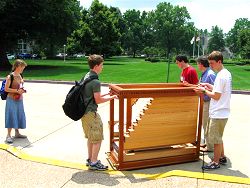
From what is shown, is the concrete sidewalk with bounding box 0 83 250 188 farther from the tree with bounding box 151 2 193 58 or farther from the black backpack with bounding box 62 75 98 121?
the tree with bounding box 151 2 193 58

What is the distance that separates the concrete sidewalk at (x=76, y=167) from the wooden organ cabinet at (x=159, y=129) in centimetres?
18

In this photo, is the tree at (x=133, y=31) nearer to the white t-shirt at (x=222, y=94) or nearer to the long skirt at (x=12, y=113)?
the long skirt at (x=12, y=113)

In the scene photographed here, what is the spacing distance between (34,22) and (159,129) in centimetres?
2873

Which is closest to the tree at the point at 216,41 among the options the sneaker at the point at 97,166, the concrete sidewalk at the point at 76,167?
the concrete sidewalk at the point at 76,167

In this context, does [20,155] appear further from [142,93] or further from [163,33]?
[163,33]

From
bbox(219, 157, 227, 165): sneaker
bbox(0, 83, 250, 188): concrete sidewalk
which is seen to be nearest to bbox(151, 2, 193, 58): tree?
bbox(0, 83, 250, 188): concrete sidewalk

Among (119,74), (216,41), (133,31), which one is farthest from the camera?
(216,41)

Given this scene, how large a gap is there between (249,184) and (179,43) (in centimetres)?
10538

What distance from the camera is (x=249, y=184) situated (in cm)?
467

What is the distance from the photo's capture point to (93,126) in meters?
5.13

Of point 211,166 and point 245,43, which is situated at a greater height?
point 245,43

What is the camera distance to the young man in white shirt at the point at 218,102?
17.0 ft

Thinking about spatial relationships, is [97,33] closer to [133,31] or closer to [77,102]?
[77,102]

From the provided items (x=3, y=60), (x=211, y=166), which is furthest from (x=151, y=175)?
(x=3, y=60)
